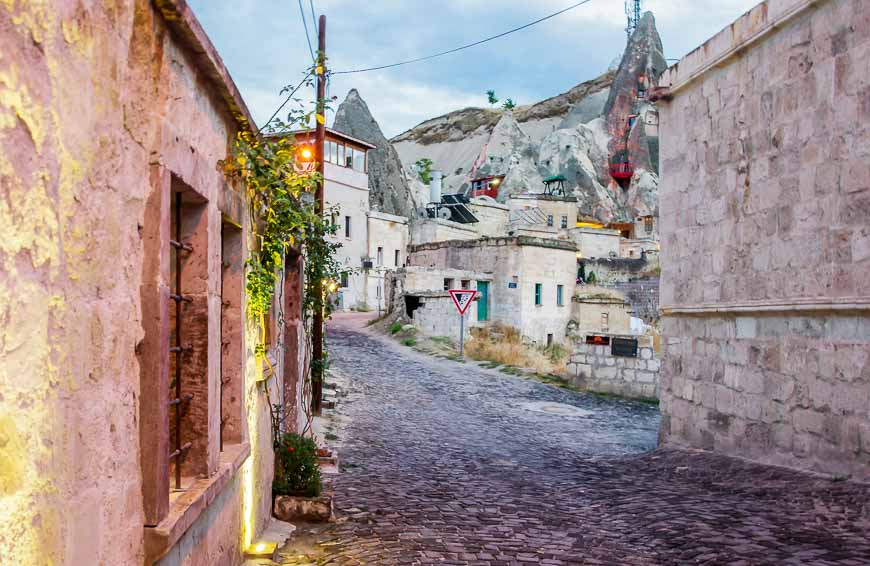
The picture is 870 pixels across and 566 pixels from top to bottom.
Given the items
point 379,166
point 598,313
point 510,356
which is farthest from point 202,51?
point 379,166

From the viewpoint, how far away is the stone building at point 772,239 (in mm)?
7371

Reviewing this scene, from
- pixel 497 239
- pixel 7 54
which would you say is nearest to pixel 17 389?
pixel 7 54

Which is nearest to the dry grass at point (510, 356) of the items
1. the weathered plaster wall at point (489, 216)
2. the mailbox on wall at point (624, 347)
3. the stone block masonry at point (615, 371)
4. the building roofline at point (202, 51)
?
the stone block masonry at point (615, 371)

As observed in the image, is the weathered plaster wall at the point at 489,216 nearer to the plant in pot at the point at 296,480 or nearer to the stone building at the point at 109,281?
the plant in pot at the point at 296,480

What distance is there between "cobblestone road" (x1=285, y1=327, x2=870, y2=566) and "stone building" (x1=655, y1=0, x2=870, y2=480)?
63 cm

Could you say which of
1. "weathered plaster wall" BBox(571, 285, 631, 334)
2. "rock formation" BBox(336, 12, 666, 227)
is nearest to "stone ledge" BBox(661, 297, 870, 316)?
"weathered plaster wall" BBox(571, 285, 631, 334)

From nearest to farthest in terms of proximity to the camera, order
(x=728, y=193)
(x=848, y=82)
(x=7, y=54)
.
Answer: (x=7, y=54) → (x=848, y=82) → (x=728, y=193)

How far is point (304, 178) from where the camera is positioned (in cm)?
624

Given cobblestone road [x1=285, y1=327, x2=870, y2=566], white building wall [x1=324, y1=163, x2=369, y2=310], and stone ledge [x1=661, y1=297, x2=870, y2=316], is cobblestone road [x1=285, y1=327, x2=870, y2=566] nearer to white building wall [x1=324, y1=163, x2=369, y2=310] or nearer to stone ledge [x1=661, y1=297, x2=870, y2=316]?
stone ledge [x1=661, y1=297, x2=870, y2=316]

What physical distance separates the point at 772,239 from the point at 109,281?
25.8ft

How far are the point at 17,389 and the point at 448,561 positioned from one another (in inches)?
173

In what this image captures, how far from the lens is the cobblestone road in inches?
232

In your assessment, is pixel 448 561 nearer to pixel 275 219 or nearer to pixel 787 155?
pixel 275 219

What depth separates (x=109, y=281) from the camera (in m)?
2.57
